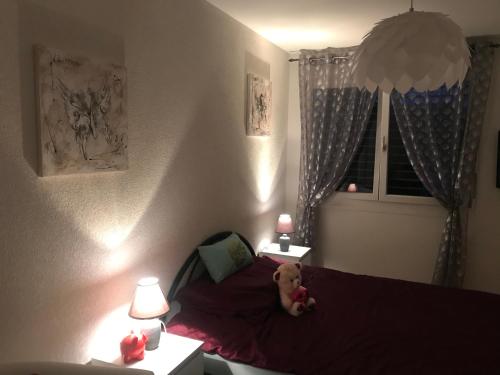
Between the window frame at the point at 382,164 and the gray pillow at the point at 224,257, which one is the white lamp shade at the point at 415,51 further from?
the window frame at the point at 382,164

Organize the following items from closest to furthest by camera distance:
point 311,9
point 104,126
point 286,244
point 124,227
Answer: point 104,126 → point 124,227 → point 311,9 → point 286,244

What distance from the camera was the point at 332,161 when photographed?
438 cm

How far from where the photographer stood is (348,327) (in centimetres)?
245

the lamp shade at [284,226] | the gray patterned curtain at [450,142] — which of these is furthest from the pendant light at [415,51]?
the lamp shade at [284,226]

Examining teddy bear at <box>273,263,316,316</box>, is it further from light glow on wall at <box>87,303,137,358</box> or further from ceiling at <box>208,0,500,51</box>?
ceiling at <box>208,0,500,51</box>

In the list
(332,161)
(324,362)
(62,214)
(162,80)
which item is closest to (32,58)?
(62,214)

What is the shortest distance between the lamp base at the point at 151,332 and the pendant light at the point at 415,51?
1549mm

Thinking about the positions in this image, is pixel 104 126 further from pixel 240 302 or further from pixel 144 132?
pixel 240 302

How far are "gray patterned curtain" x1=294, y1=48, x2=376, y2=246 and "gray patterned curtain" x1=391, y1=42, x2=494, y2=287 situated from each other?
1.38 ft

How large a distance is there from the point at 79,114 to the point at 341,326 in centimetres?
181

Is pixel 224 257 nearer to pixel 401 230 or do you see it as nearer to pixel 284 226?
pixel 284 226

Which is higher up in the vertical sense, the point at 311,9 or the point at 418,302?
the point at 311,9

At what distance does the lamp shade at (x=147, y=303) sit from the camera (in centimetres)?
204

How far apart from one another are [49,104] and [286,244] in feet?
8.63
